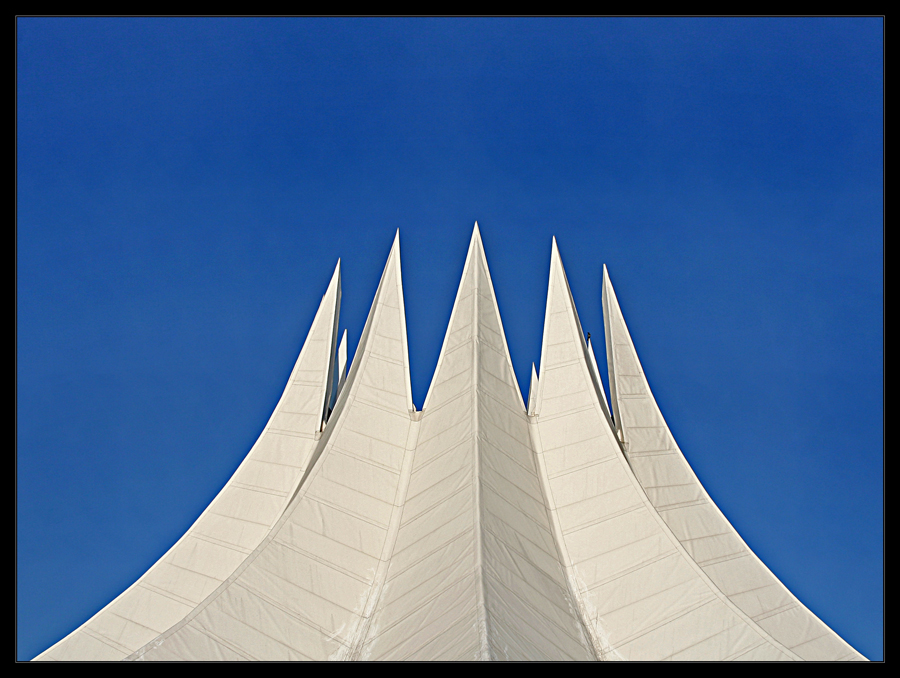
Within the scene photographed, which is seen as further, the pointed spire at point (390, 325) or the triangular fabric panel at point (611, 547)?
the pointed spire at point (390, 325)

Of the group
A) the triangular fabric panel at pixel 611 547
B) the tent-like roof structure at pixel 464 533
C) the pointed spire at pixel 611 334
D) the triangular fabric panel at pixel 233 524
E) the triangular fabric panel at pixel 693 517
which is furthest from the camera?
the pointed spire at pixel 611 334

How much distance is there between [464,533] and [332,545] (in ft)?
6.44

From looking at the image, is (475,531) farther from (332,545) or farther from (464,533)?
(332,545)

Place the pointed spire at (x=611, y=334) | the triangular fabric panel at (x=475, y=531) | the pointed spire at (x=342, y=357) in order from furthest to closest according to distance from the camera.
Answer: the pointed spire at (x=342, y=357) < the pointed spire at (x=611, y=334) < the triangular fabric panel at (x=475, y=531)

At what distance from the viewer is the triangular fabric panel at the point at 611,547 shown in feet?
24.3

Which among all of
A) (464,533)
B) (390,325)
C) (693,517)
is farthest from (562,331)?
(464,533)

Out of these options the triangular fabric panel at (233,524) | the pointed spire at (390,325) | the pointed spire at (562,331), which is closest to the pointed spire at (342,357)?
the triangular fabric panel at (233,524)

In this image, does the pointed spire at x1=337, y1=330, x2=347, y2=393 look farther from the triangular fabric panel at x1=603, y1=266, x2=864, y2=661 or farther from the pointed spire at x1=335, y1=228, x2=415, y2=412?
the triangular fabric panel at x1=603, y1=266, x2=864, y2=661

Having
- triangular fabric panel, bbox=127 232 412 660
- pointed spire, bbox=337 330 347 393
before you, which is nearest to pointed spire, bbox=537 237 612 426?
triangular fabric panel, bbox=127 232 412 660

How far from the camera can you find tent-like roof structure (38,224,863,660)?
7137 mm

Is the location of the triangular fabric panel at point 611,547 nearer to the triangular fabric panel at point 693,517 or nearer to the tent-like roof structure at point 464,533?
the tent-like roof structure at point 464,533

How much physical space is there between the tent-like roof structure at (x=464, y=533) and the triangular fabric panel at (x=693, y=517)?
35 millimetres

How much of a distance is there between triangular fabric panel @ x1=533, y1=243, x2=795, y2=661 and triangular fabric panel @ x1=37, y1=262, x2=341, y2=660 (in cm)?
411

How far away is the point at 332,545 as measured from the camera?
859 centimetres
